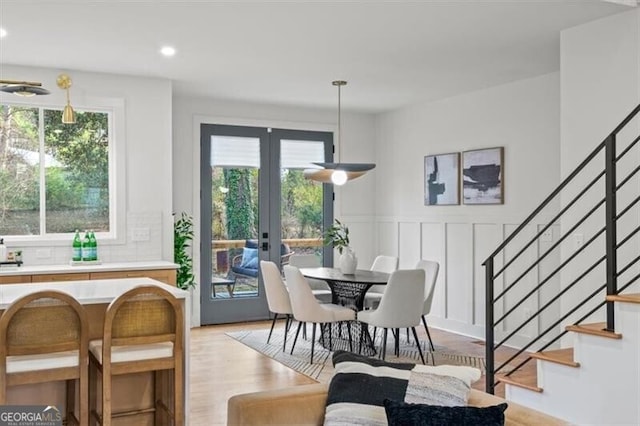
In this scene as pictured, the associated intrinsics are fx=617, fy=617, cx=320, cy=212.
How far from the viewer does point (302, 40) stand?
4797mm

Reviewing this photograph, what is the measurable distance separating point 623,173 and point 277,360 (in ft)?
10.8

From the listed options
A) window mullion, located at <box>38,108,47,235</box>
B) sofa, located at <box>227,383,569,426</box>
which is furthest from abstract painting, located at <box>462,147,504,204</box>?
sofa, located at <box>227,383,569,426</box>

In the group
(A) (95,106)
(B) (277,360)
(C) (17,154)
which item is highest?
(A) (95,106)

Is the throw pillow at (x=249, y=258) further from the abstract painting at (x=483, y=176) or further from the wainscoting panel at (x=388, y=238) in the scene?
the abstract painting at (x=483, y=176)

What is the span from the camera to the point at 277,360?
5.66 metres

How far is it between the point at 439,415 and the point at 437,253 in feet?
18.4

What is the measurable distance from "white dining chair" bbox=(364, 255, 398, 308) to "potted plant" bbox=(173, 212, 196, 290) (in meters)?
1.93

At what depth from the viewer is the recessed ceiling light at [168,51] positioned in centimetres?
503

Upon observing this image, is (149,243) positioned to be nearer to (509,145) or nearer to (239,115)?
(239,115)

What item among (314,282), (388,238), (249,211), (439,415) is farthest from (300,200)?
(439,415)

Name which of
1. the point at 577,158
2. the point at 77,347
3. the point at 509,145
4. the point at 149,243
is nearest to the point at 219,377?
the point at 149,243

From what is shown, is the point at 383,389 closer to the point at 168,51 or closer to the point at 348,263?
the point at 168,51

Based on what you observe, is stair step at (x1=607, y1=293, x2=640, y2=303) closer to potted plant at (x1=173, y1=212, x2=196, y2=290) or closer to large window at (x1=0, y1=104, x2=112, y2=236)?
potted plant at (x1=173, y1=212, x2=196, y2=290)

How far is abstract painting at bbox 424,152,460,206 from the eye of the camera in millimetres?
7008
